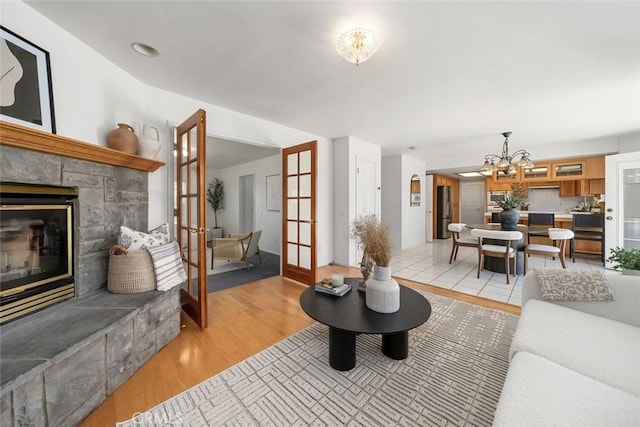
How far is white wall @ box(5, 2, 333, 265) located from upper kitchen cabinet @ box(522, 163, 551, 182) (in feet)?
20.1

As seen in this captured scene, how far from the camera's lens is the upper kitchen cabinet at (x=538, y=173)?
220 inches

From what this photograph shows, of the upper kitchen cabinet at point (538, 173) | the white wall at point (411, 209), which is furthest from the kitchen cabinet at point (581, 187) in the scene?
the white wall at point (411, 209)

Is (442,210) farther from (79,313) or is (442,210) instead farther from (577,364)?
(79,313)

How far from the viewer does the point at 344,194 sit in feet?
14.6

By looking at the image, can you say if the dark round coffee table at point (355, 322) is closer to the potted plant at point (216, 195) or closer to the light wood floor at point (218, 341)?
the light wood floor at point (218, 341)

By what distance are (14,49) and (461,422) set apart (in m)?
3.34

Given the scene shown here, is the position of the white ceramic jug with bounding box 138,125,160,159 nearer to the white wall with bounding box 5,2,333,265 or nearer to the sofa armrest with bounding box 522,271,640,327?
the white wall with bounding box 5,2,333,265

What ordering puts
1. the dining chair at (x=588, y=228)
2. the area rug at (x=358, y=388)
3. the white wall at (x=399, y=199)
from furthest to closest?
1. the white wall at (x=399, y=199)
2. the dining chair at (x=588, y=228)
3. the area rug at (x=358, y=388)

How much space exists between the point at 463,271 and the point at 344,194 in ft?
7.81

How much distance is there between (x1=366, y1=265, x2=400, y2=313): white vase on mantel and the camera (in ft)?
5.74

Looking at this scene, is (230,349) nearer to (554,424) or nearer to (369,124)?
(554,424)

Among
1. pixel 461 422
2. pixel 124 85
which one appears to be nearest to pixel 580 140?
pixel 461 422

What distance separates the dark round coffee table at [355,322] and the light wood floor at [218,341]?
617 mm

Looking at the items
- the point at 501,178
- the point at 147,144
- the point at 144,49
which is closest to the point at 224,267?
the point at 147,144
